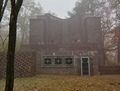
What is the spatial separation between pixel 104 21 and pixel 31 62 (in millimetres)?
20863

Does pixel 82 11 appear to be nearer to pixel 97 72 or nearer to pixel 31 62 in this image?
pixel 97 72

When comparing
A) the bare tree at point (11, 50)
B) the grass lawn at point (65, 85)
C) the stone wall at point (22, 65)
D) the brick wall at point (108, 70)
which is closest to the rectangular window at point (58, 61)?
the brick wall at point (108, 70)

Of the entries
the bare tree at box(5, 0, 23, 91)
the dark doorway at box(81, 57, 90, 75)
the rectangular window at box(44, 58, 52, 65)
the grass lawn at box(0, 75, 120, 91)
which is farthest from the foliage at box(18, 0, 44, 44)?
the bare tree at box(5, 0, 23, 91)

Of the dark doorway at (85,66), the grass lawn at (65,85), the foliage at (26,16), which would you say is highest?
the foliage at (26,16)

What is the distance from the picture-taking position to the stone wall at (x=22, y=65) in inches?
565

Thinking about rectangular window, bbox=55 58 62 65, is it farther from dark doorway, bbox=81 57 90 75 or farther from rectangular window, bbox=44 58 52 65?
dark doorway, bbox=81 57 90 75

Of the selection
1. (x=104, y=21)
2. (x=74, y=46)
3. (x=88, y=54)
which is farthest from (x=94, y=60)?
(x=104, y=21)

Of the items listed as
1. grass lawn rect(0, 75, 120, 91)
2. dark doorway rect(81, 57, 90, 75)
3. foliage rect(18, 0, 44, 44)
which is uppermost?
foliage rect(18, 0, 44, 44)

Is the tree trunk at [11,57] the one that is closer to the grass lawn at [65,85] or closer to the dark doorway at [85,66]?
the grass lawn at [65,85]

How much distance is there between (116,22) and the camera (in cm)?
2934

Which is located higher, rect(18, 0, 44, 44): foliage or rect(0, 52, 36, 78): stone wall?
rect(18, 0, 44, 44): foliage

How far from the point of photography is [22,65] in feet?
47.9

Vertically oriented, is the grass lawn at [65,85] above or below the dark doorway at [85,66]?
below

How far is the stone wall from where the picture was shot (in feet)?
47.1
